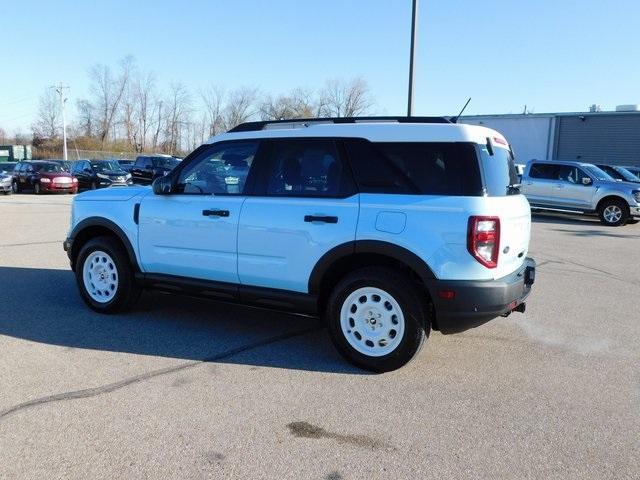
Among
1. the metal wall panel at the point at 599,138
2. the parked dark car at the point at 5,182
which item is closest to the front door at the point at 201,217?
the parked dark car at the point at 5,182

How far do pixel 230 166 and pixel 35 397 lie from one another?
2.50 metres

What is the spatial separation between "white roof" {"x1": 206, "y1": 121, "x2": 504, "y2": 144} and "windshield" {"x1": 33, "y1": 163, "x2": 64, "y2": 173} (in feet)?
81.4

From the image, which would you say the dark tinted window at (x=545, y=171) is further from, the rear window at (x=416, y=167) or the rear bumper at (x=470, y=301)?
the rear window at (x=416, y=167)

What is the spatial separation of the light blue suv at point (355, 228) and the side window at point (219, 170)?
1cm

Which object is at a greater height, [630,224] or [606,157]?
[606,157]

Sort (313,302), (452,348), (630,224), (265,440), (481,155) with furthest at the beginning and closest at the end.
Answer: (630,224) → (452,348) → (313,302) → (481,155) → (265,440)

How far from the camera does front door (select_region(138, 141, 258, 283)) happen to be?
5.14m

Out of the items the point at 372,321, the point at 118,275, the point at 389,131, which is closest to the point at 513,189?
the point at 389,131

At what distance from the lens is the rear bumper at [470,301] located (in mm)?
4203

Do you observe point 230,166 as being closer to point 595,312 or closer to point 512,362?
point 512,362

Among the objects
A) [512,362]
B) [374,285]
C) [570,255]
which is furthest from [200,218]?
[570,255]

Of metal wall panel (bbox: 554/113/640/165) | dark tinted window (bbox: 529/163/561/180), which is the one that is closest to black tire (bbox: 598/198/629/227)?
dark tinted window (bbox: 529/163/561/180)

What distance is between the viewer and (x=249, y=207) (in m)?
4.99

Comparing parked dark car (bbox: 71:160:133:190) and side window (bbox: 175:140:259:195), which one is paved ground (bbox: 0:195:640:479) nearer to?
side window (bbox: 175:140:259:195)
